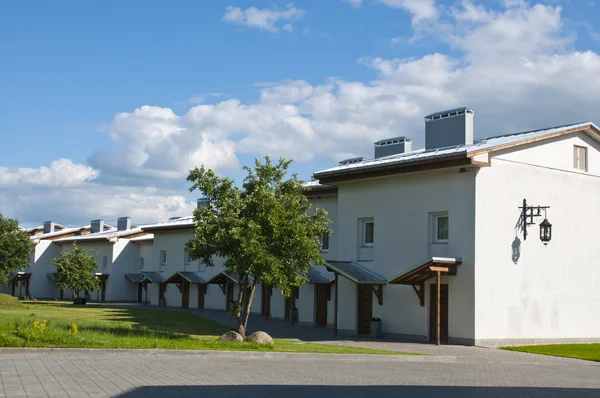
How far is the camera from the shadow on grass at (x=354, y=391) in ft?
39.5

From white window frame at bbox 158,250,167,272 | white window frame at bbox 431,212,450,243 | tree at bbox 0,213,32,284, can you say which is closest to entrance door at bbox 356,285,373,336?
white window frame at bbox 431,212,450,243

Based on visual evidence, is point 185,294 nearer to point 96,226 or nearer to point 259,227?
point 96,226

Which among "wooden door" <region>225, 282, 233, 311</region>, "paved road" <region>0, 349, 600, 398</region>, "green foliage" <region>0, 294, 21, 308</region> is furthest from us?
"wooden door" <region>225, 282, 233, 311</region>

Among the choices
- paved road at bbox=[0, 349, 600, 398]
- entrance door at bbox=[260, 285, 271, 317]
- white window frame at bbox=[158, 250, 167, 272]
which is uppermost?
white window frame at bbox=[158, 250, 167, 272]

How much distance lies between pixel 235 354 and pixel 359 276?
1029 centimetres

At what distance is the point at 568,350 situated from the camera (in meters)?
24.9

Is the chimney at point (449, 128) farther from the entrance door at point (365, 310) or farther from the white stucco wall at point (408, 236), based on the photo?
the entrance door at point (365, 310)

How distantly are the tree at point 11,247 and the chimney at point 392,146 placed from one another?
3302 cm

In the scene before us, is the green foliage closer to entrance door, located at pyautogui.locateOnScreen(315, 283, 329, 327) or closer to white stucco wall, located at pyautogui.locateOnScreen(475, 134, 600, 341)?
entrance door, located at pyautogui.locateOnScreen(315, 283, 329, 327)

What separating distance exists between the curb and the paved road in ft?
0.08

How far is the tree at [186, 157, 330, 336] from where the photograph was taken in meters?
22.6

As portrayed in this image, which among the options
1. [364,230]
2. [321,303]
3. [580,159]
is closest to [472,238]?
[364,230]

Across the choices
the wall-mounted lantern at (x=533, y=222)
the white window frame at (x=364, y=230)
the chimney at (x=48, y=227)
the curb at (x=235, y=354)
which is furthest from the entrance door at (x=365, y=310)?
the chimney at (x=48, y=227)

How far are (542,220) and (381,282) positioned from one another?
20.7ft
